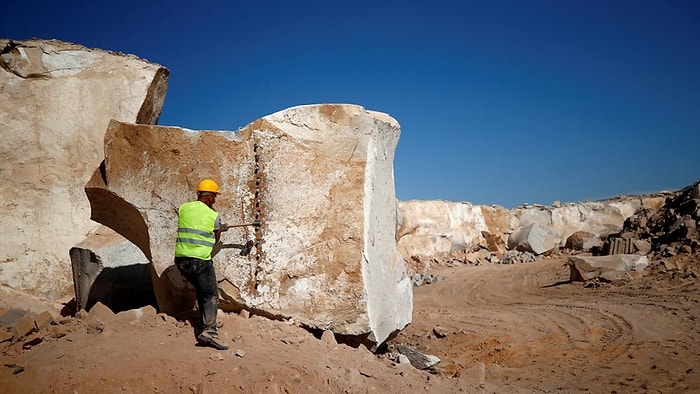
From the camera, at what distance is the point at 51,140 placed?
6.49 meters

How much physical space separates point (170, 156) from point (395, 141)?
7.67 ft

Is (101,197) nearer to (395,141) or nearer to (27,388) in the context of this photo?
(27,388)

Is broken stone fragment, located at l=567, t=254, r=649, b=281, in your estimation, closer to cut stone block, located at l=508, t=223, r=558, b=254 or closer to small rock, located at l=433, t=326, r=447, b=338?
small rock, located at l=433, t=326, r=447, b=338

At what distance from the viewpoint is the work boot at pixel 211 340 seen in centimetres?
355

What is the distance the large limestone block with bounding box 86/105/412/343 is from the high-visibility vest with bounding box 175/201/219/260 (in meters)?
0.48

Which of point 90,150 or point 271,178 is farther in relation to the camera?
point 90,150

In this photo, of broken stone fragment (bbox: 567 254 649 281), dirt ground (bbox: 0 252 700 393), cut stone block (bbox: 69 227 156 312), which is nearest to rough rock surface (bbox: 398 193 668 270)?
broken stone fragment (bbox: 567 254 649 281)

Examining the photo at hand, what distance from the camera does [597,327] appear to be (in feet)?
20.0

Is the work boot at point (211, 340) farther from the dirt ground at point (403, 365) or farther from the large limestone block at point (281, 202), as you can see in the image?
the large limestone block at point (281, 202)

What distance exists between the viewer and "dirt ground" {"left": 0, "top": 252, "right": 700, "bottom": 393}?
10.4 feet

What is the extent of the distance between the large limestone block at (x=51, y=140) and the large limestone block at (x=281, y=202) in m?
2.16

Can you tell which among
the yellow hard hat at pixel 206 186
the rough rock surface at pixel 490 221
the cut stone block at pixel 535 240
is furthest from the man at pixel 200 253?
the cut stone block at pixel 535 240

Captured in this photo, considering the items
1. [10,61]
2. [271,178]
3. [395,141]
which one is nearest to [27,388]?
[271,178]

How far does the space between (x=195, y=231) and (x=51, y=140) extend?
409 centimetres
